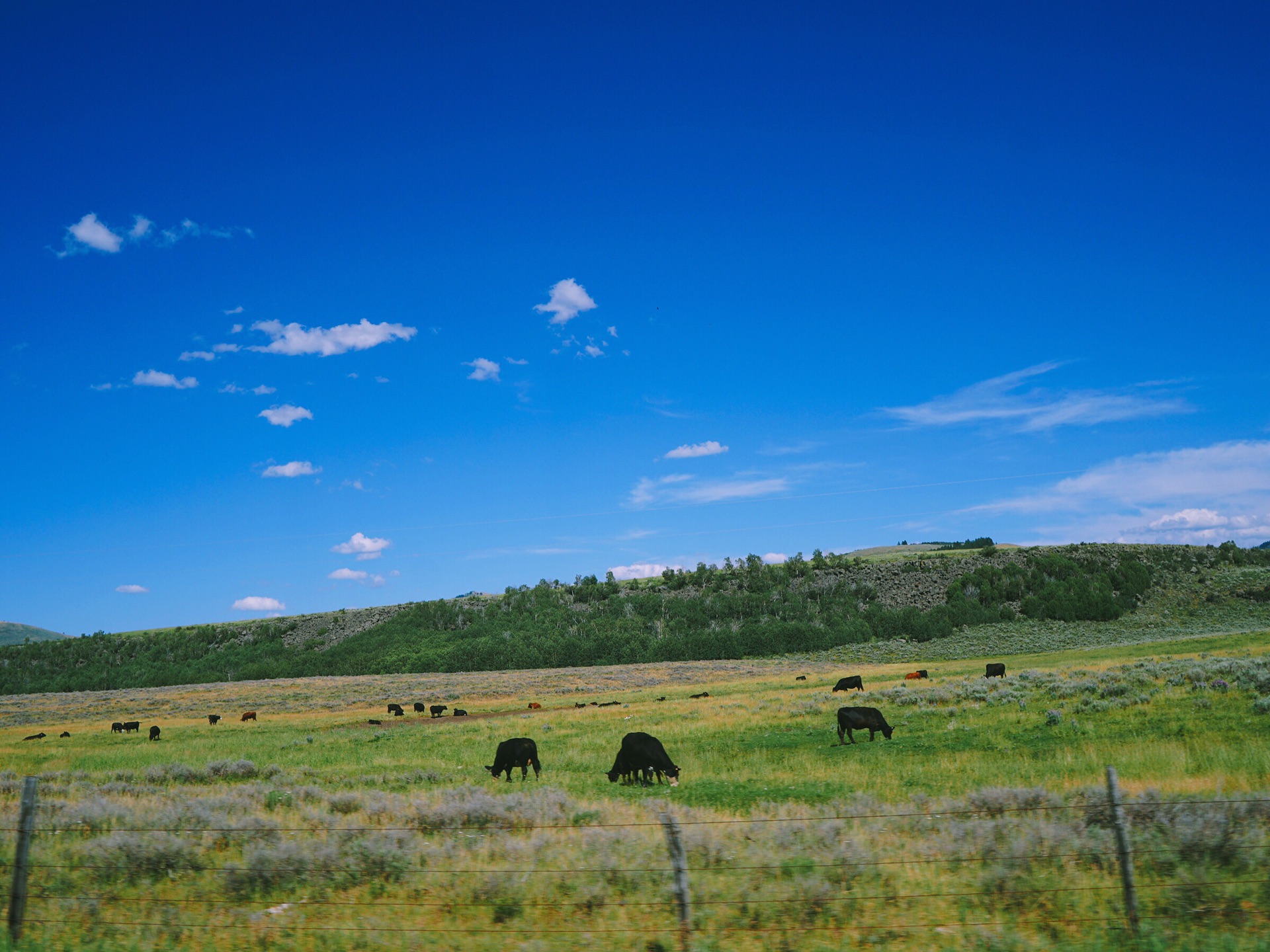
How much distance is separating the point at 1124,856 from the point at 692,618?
127 metres

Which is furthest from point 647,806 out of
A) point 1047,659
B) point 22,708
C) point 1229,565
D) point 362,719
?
point 1229,565

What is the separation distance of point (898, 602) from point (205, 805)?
125115 millimetres

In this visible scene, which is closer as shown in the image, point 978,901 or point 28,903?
point 978,901

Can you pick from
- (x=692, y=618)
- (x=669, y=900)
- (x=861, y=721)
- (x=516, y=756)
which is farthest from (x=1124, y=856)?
(x=692, y=618)

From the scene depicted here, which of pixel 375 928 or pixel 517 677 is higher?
pixel 375 928

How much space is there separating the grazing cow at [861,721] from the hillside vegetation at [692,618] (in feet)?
291

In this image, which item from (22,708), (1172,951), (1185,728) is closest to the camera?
(1172,951)

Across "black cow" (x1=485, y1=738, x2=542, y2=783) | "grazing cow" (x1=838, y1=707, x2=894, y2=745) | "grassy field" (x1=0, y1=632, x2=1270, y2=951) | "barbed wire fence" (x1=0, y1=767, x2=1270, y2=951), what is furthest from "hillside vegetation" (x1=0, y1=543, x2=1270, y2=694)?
"barbed wire fence" (x1=0, y1=767, x2=1270, y2=951)

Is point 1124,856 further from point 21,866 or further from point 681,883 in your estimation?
point 21,866

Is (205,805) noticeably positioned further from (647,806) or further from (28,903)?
(647,806)

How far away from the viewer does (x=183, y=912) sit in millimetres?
8570

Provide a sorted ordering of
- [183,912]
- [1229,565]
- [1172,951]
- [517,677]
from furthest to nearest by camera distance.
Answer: [1229,565]
[517,677]
[183,912]
[1172,951]

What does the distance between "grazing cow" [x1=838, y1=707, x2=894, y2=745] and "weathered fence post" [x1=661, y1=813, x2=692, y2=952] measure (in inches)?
677

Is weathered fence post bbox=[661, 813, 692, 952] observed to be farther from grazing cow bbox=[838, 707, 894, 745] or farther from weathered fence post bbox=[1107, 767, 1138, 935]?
grazing cow bbox=[838, 707, 894, 745]
